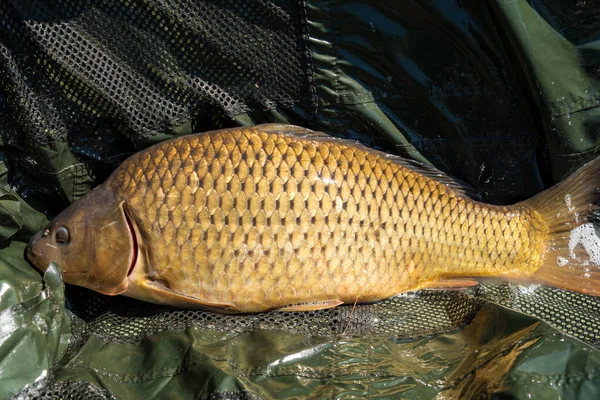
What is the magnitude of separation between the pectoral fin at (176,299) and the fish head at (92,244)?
0.10 metres

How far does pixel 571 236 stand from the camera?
2086 mm

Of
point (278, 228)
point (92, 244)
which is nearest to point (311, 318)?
point (278, 228)

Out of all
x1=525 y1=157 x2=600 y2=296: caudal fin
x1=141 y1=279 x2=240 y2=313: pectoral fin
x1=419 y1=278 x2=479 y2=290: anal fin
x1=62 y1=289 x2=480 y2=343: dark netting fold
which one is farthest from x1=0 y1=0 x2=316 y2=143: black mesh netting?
x1=525 y1=157 x2=600 y2=296: caudal fin

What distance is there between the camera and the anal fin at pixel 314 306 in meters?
1.97

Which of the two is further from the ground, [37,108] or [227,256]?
[37,108]

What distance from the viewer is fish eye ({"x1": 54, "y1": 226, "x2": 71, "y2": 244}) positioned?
198 centimetres

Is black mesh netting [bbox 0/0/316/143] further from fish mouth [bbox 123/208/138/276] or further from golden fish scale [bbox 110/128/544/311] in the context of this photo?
fish mouth [bbox 123/208/138/276]

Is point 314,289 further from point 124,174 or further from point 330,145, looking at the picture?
point 124,174

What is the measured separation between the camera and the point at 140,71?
198cm

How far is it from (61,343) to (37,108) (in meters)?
0.82

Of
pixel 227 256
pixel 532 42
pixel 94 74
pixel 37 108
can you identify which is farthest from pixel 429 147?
pixel 37 108

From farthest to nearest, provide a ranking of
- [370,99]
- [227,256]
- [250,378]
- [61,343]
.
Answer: [370,99] < [227,256] < [61,343] < [250,378]

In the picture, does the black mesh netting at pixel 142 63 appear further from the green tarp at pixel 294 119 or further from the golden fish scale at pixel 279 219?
the golden fish scale at pixel 279 219

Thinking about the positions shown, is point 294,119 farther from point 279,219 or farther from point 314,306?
point 314,306
